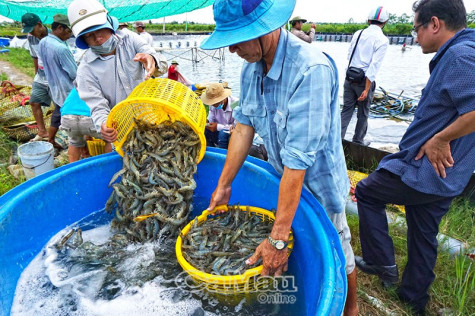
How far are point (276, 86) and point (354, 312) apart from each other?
1.91m

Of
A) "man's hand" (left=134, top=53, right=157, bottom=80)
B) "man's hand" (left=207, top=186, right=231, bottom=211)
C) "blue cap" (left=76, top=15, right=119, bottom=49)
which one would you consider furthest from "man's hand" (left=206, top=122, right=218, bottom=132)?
"man's hand" (left=207, top=186, right=231, bottom=211)

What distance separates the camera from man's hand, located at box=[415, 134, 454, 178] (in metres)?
2.14

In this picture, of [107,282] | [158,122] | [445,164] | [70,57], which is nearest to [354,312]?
[445,164]

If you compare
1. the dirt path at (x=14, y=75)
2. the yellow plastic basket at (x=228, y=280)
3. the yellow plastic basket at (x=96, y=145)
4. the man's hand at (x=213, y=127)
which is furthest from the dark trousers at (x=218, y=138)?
the dirt path at (x=14, y=75)

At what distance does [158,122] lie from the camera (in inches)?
131

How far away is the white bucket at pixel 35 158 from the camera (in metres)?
3.90

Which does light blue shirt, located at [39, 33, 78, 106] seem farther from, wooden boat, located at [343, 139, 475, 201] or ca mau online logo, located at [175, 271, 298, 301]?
wooden boat, located at [343, 139, 475, 201]

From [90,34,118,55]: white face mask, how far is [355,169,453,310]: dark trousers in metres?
2.84

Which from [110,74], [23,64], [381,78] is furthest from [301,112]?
[23,64]

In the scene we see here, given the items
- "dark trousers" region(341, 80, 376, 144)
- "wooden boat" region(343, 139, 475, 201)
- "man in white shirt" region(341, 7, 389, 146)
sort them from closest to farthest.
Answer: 1. "wooden boat" region(343, 139, 475, 201)
2. "man in white shirt" region(341, 7, 389, 146)
3. "dark trousers" region(341, 80, 376, 144)

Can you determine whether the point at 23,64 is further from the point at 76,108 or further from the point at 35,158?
the point at 76,108

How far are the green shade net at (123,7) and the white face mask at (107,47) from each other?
24.0 feet

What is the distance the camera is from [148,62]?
3.13 m

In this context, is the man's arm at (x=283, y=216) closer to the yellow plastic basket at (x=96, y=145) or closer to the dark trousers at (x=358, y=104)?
the yellow plastic basket at (x=96, y=145)
